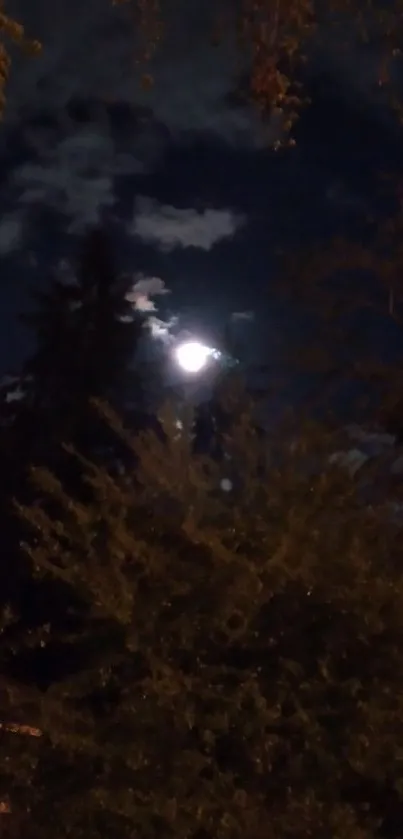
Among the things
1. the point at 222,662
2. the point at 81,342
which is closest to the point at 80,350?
the point at 81,342

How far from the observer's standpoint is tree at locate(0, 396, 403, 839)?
5316mm

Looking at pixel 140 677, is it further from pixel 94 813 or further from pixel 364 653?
pixel 364 653

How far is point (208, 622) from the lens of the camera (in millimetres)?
5527

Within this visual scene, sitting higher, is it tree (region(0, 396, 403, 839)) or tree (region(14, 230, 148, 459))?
tree (region(14, 230, 148, 459))

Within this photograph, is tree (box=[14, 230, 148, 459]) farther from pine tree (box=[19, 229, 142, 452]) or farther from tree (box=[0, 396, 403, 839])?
tree (box=[0, 396, 403, 839])

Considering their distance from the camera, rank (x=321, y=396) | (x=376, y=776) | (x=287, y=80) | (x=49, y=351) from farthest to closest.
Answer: (x=49, y=351), (x=321, y=396), (x=376, y=776), (x=287, y=80)

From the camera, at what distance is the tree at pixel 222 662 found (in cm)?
532

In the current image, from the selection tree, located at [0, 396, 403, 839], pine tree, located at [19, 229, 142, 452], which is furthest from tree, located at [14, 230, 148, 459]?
tree, located at [0, 396, 403, 839]

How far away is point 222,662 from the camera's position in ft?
18.2

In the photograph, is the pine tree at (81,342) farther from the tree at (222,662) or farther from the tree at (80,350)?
the tree at (222,662)

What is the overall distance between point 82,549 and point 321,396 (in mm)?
4752

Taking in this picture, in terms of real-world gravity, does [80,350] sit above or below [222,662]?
above

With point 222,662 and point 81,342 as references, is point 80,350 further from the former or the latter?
point 222,662

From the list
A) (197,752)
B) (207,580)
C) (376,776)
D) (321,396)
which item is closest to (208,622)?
(207,580)
